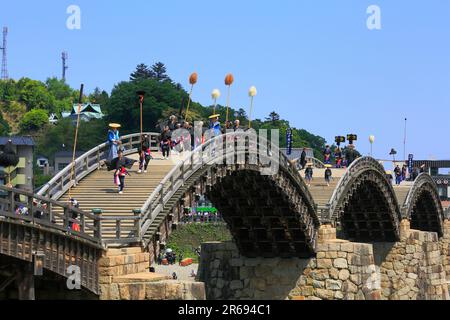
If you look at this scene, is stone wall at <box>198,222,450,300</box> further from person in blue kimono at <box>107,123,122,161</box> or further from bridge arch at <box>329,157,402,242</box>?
person in blue kimono at <box>107,123,122,161</box>

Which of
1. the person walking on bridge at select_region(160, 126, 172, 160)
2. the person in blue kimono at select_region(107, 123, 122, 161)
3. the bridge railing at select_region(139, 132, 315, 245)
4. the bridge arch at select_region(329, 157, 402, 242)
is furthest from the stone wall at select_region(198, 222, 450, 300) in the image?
the person in blue kimono at select_region(107, 123, 122, 161)

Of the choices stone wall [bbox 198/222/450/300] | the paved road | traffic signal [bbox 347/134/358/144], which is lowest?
the paved road

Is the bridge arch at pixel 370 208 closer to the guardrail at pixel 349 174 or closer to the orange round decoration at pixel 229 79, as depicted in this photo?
the guardrail at pixel 349 174

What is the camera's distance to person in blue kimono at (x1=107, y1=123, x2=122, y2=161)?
33.2 meters

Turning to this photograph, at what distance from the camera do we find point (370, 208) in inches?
2384

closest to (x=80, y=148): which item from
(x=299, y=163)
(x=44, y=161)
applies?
(x=44, y=161)

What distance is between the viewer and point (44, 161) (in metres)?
150

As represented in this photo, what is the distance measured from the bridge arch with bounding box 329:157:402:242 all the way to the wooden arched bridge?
71mm

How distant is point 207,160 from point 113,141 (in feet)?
11.3

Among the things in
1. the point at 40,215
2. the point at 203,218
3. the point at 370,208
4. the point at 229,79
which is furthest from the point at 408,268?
the point at 203,218

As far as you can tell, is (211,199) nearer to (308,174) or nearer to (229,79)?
(229,79)

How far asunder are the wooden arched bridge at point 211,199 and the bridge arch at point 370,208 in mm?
71

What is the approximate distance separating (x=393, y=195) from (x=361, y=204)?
Result: 7.12ft

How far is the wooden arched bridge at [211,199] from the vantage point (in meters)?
24.5
